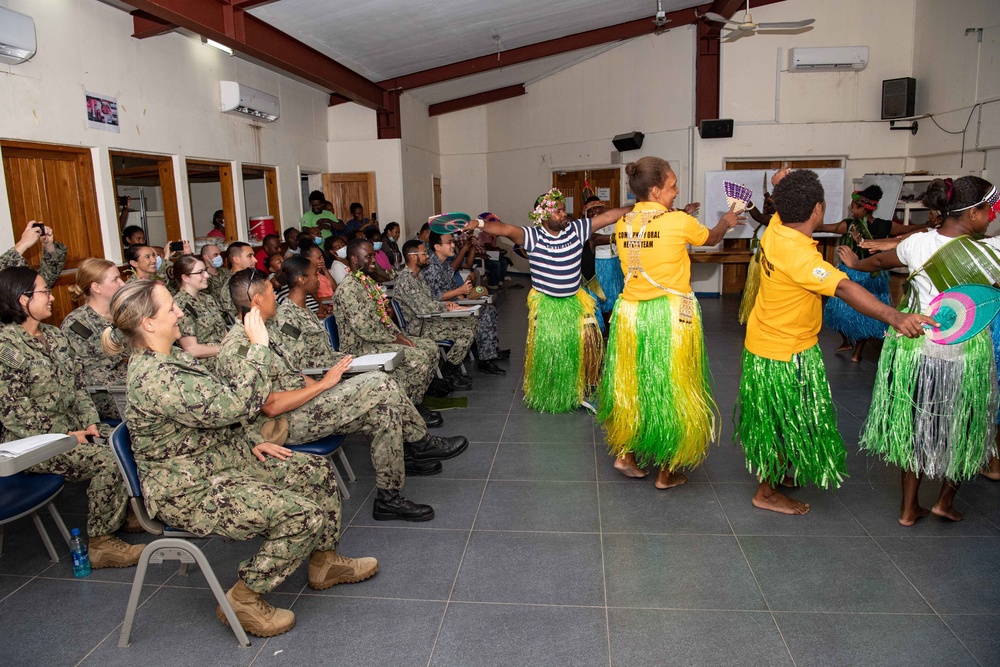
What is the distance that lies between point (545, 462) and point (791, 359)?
1.51 metres

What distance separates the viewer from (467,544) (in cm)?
297

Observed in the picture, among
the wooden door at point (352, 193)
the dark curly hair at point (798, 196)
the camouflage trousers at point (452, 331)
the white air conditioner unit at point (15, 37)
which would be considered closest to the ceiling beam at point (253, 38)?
the white air conditioner unit at point (15, 37)

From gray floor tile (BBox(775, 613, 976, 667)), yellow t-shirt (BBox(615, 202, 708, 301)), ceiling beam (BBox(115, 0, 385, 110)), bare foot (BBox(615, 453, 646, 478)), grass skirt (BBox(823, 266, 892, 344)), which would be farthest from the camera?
grass skirt (BBox(823, 266, 892, 344))

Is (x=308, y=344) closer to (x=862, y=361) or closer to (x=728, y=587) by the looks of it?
(x=728, y=587)

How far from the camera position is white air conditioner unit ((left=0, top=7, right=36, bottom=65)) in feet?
14.3

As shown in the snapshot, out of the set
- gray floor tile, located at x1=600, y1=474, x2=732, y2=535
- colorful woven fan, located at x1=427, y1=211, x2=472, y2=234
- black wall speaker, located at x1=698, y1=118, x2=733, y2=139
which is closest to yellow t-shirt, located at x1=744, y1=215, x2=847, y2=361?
gray floor tile, located at x1=600, y1=474, x2=732, y2=535

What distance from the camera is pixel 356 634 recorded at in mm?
2387

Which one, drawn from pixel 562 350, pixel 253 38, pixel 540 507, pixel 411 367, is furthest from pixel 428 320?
pixel 253 38

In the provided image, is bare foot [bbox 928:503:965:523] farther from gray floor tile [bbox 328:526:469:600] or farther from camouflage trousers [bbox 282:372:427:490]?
camouflage trousers [bbox 282:372:427:490]

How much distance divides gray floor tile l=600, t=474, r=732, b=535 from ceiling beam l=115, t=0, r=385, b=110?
176 inches

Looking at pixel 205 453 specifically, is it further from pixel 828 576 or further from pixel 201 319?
pixel 828 576

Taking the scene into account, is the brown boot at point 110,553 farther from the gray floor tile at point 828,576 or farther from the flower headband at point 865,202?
the flower headband at point 865,202

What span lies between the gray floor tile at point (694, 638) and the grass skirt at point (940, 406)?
107cm

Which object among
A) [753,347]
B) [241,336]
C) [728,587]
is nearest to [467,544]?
[728,587]
